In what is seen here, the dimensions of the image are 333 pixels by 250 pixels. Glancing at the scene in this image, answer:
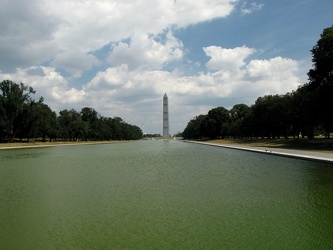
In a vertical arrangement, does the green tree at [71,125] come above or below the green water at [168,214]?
above

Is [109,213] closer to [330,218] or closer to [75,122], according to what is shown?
[330,218]

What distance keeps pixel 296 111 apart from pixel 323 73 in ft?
69.6

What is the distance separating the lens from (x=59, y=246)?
6898 millimetres

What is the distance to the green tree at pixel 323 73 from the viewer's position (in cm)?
3925

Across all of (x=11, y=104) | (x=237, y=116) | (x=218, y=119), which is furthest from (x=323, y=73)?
(x=218, y=119)

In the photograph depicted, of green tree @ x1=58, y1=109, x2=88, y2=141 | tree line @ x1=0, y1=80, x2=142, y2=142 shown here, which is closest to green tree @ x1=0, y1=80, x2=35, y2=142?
tree line @ x1=0, y1=80, x2=142, y2=142

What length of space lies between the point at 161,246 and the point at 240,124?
9590cm

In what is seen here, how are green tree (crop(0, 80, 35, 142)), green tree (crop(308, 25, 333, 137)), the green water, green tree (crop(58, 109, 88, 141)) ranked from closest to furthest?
the green water
green tree (crop(308, 25, 333, 137))
green tree (crop(0, 80, 35, 142))
green tree (crop(58, 109, 88, 141))

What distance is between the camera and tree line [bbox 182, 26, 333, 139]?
40.5 m

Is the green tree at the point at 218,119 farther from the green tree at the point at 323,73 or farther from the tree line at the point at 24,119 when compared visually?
the green tree at the point at 323,73

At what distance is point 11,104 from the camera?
71.2 meters

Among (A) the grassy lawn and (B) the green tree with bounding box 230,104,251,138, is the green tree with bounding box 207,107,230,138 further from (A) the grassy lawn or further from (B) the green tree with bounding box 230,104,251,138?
(A) the grassy lawn

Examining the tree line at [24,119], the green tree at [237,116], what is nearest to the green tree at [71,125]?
the tree line at [24,119]

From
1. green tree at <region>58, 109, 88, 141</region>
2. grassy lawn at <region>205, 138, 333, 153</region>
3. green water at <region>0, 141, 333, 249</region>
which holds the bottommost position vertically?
green water at <region>0, 141, 333, 249</region>
